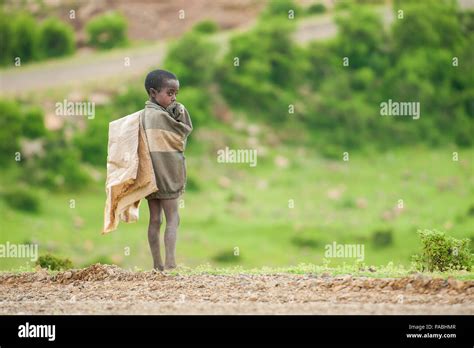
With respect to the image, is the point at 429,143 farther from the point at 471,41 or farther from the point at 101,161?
the point at 101,161

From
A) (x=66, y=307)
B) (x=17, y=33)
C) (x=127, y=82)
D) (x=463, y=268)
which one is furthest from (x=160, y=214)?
(x=17, y=33)

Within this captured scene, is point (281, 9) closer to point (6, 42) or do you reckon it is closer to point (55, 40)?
point (55, 40)

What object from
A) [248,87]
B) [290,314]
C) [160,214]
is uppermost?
[248,87]

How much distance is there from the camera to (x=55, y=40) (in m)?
41.5

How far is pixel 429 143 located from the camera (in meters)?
37.1

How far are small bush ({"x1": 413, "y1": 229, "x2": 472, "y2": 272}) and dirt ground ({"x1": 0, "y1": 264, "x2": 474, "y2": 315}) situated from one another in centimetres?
91

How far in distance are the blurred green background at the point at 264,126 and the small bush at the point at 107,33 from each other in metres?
0.06

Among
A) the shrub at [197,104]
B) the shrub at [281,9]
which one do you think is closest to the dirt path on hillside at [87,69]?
the shrub at [281,9]

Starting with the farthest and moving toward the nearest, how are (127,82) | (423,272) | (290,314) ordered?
(127,82)
(423,272)
(290,314)

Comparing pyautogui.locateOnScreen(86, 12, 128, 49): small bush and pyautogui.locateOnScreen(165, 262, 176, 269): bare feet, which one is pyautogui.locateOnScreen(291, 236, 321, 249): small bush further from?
pyautogui.locateOnScreen(165, 262, 176, 269): bare feet

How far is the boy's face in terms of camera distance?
1159cm

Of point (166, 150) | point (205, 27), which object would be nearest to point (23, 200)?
point (205, 27)

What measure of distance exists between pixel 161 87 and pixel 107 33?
3180 cm

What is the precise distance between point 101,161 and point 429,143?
10429 millimetres
